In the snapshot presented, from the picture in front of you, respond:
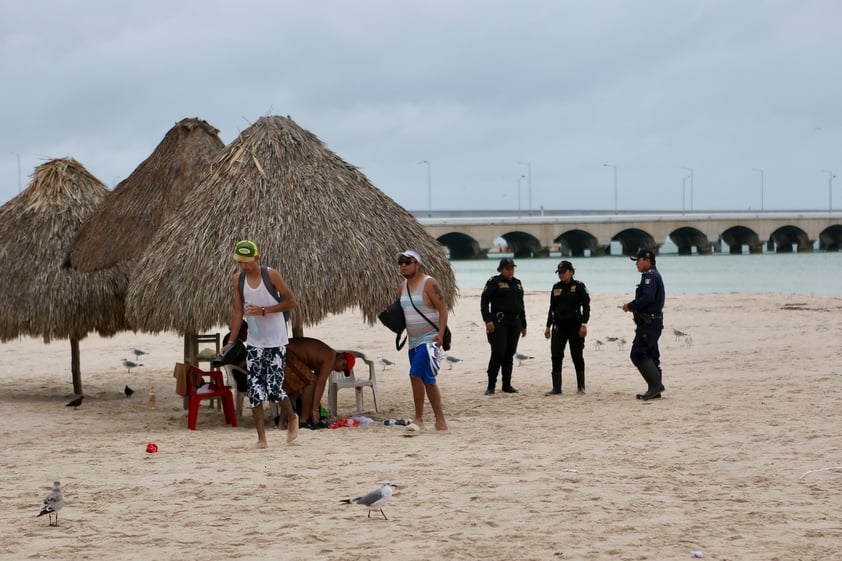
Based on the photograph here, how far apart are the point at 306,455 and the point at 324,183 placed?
3360 mm

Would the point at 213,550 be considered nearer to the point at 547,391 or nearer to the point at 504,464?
the point at 504,464

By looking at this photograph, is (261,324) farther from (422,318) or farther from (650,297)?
(650,297)

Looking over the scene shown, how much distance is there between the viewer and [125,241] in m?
10.5

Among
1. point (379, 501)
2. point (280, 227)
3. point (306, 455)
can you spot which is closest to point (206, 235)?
point (280, 227)

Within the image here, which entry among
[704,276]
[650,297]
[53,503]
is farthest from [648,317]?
[704,276]

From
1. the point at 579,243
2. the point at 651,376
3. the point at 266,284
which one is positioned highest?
the point at 579,243

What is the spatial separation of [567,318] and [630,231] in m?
65.2

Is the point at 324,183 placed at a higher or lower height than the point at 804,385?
higher

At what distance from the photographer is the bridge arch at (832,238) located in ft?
268

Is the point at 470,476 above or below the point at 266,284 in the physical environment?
below

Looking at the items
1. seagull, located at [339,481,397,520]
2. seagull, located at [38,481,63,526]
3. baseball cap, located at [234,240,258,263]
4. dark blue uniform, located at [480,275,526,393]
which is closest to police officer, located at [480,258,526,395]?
dark blue uniform, located at [480,275,526,393]

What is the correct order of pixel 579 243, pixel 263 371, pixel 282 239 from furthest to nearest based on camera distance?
pixel 579 243
pixel 282 239
pixel 263 371

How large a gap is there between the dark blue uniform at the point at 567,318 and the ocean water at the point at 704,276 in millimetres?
24117

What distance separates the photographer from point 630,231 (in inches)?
2904
